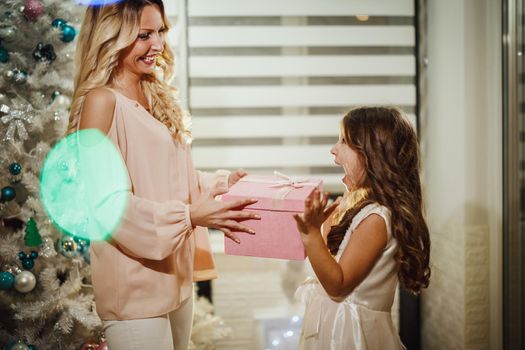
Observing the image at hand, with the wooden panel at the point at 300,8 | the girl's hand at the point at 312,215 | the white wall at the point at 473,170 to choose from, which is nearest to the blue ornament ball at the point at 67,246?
the girl's hand at the point at 312,215

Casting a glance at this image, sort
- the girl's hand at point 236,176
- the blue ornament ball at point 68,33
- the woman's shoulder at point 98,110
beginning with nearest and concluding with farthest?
1. the woman's shoulder at point 98,110
2. the girl's hand at point 236,176
3. the blue ornament ball at point 68,33

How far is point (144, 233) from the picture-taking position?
5.76ft

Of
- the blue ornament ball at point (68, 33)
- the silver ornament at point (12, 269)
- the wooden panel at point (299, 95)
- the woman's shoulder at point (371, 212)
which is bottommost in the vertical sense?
the silver ornament at point (12, 269)

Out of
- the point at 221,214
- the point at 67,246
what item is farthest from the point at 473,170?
the point at 67,246

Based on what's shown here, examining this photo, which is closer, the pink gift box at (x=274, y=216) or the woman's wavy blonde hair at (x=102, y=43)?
the pink gift box at (x=274, y=216)

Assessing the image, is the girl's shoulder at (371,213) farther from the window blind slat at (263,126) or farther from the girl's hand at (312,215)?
the window blind slat at (263,126)

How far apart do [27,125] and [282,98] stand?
173cm

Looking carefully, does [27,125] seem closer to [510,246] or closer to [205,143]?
[205,143]

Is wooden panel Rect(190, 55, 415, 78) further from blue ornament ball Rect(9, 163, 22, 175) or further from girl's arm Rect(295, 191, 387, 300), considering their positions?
girl's arm Rect(295, 191, 387, 300)

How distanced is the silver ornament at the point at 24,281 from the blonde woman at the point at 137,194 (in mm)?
988

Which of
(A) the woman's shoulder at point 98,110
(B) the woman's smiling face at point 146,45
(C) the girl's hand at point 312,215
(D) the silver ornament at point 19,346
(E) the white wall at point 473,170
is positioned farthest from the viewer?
(E) the white wall at point 473,170

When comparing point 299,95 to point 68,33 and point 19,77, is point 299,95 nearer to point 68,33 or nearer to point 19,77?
point 68,33

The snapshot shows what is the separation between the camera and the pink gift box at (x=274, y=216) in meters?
1.74

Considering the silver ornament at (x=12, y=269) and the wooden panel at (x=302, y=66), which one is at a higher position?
the wooden panel at (x=302, y=66)
